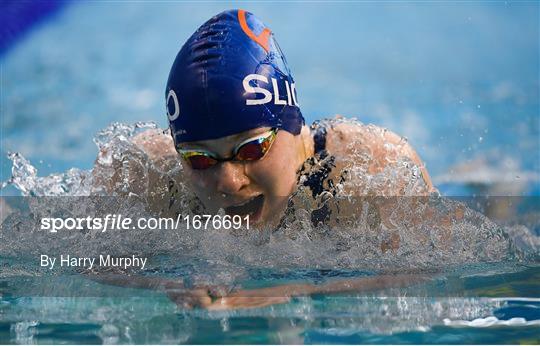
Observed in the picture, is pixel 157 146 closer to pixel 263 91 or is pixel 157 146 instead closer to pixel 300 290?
pixel 263 91

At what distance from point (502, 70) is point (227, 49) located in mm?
5076

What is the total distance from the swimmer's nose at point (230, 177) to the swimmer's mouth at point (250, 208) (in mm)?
112

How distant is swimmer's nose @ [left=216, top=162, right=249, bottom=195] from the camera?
2.48 m

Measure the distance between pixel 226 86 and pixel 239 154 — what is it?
Answer: 0.80 ft

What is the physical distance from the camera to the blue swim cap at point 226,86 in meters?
2.49

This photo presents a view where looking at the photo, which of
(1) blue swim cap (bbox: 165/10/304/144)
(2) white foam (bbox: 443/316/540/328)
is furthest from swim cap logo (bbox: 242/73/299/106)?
(2) white foam (bbox: 443/316/540/328)

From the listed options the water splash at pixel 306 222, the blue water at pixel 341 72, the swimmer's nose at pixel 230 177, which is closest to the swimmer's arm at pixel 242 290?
the water splash at pixel 306 222

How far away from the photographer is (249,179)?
2535mm

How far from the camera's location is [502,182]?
5.85 metres

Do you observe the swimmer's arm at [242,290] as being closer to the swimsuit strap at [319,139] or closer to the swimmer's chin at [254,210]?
the swimmer's chin at [254,210]

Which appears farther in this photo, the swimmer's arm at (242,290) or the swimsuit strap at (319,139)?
the swimsuit strap at (319,139)

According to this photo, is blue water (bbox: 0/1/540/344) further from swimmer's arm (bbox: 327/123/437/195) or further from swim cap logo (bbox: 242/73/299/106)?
swim cap logo (bbox: 242/73/299/106)

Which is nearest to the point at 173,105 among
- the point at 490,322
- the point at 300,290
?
the point at 300,290

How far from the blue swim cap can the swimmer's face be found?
4cm
